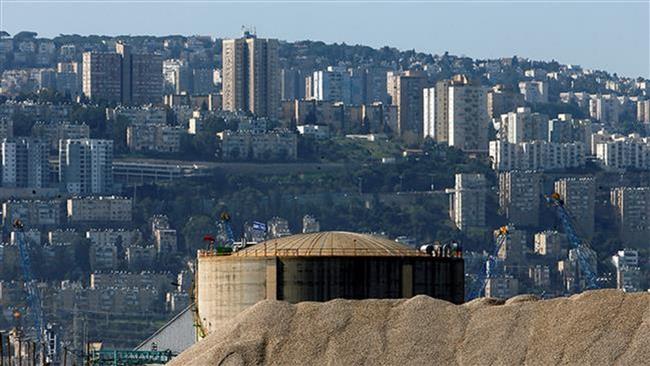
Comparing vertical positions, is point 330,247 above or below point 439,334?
above

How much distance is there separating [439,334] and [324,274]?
15514 millimetres

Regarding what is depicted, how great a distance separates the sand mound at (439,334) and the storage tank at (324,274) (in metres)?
12.4

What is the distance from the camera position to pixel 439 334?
6088cm

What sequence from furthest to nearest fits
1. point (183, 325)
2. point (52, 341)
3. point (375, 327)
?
point (52, 341) → point (183, 325) → point (375, 327)

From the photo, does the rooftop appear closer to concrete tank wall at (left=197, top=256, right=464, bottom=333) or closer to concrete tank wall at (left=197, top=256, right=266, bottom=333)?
concrete tank wall at (left=197, top=256, right=464, bottom=333)

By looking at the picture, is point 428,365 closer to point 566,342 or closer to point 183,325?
point 566,342

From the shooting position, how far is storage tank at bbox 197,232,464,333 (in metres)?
76.1

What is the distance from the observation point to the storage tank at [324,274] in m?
76.1

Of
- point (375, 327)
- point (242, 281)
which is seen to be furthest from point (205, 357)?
point (242, 281)

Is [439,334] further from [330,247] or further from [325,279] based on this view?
[330,247]

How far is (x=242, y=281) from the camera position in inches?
3036

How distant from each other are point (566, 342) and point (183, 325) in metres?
69.4

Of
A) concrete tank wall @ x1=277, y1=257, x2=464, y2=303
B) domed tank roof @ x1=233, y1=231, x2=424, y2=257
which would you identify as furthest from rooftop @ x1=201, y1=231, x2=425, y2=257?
concrete tank wall @ x1=277, y1=257, x2=464, y2=303

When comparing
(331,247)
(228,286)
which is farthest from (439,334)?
(228,286)
